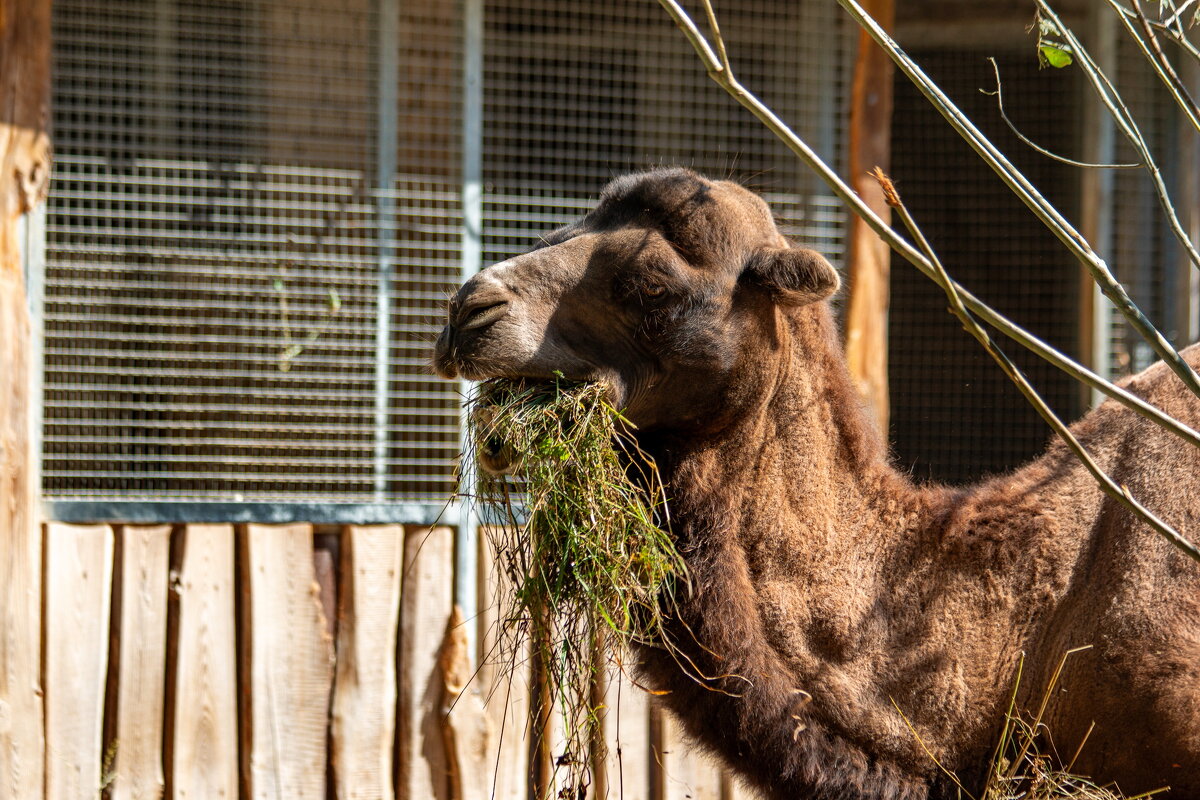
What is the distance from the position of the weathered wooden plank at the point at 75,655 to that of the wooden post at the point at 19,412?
0.05m

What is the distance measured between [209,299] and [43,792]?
2768mm

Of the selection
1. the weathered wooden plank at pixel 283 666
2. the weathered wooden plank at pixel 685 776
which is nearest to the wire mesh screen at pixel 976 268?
the weathered wooden plank at pixel 685 776

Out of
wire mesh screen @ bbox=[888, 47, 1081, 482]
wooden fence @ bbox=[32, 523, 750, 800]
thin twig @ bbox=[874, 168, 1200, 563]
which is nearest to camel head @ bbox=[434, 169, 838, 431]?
thin twig @ bbox=[874, 168, 1200, 563]

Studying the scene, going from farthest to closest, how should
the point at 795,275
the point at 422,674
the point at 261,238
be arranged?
the point at 261,238 < the point at 422,674 < the point at 795,275

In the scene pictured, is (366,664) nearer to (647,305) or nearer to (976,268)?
(647,305)

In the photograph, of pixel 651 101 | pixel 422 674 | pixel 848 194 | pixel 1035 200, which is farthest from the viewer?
pixel 651 101

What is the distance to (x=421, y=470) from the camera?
655 centimetres

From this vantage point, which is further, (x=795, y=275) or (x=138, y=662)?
(x=138, y=662)

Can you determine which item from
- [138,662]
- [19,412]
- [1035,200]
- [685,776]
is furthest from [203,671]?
[1035,200]

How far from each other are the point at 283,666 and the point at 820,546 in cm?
315

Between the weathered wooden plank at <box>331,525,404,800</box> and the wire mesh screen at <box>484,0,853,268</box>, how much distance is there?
1.58 metres

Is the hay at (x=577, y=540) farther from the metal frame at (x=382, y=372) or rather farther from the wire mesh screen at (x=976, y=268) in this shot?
the wire mesh screen at (x=976, y=268)

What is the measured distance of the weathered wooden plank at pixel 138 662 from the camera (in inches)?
210

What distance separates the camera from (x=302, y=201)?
6.76 meters
